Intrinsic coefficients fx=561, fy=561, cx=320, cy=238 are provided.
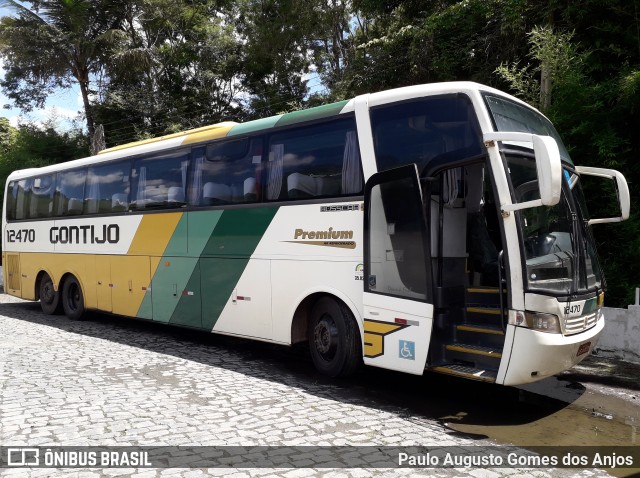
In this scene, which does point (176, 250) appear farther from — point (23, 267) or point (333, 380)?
point (23, 267)

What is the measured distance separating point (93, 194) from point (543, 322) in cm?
931

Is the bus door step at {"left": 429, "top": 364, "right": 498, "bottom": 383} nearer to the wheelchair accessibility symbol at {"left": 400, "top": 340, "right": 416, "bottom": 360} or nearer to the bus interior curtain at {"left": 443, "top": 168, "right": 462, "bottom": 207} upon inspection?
the wheelchair accessibility symbol at {"left": 400, "top": 340, "right": 416, "bottom": 360}

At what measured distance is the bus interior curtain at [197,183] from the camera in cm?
898

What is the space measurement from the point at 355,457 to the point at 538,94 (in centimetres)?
904

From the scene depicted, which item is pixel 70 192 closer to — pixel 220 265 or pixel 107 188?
pixel 107 188

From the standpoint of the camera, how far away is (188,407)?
586 cm

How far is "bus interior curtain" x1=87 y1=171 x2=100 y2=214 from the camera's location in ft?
37.3

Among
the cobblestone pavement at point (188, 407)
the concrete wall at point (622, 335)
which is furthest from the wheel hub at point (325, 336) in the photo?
the concrete wall at point (622, 335)

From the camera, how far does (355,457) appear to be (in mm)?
4590

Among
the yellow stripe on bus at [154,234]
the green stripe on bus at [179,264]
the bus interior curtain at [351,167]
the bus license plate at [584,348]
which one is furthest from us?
the yellow stripe on bus at [154,234]

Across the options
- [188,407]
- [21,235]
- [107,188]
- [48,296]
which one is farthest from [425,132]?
[21,235]

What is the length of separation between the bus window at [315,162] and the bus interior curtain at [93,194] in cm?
510

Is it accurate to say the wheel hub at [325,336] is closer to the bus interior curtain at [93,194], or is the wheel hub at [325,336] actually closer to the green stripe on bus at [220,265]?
the green stripe on bus at [220,265]

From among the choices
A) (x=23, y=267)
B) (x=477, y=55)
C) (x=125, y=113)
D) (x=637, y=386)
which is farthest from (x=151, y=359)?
(x=125, y=113)
